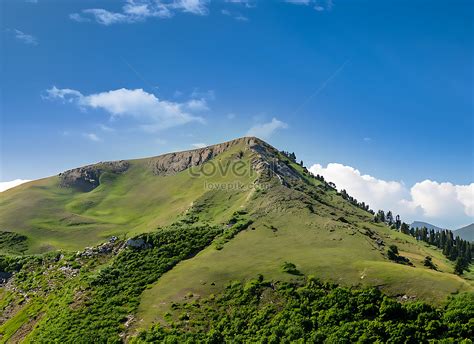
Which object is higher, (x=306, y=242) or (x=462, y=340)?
(x=306, y=242)

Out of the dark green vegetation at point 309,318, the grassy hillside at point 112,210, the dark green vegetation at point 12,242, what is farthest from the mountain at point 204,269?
the grassy hillside at point 112,210

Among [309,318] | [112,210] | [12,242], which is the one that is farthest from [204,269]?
[112,210]

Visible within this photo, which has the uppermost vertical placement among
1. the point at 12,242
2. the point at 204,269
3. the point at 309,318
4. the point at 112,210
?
the point at 112,210

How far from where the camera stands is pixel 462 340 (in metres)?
44.1

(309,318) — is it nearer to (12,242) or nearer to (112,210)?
(12,242)

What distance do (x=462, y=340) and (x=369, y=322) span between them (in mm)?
10357

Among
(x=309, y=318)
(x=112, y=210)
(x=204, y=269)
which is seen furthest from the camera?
(x=112, y=210)

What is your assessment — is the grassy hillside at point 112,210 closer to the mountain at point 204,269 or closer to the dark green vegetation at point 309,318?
the mountain at point 204,269

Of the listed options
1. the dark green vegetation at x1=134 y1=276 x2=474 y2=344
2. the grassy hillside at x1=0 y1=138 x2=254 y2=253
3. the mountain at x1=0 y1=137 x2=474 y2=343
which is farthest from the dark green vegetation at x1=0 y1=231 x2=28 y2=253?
the dark green vegetation at x1=134 y1=276 x2=474 y2=344

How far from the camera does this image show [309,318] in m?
54.8

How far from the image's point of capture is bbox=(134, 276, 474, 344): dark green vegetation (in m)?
47.3

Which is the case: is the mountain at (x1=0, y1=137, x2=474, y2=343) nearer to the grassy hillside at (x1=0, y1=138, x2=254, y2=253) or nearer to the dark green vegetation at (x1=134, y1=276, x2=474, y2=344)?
the dark green vegetation at (x1=134, y1=276, x2=474, y2=344)

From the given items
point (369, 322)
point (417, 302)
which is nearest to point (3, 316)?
point (369, 322)

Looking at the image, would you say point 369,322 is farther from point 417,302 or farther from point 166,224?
point 166,224
